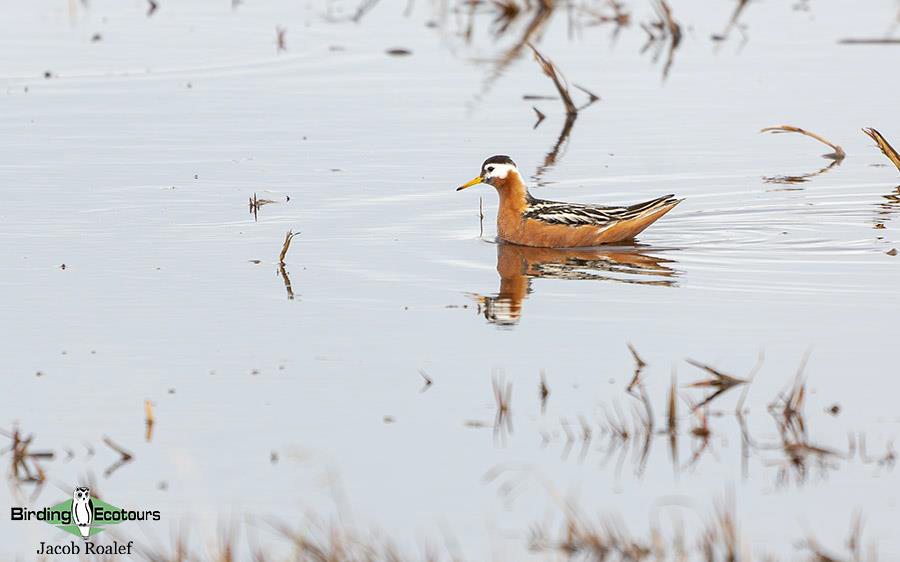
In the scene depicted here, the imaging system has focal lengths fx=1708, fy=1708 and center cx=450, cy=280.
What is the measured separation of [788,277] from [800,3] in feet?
54.9

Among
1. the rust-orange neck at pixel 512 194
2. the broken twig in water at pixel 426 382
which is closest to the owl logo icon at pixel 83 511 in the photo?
the broken twig in water at pixel 426 382

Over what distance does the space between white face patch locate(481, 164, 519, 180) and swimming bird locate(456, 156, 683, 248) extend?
7.2 inches

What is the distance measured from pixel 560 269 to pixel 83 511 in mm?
6083

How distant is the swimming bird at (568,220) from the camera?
44.0 ft

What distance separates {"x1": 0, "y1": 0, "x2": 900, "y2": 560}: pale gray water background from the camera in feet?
24.6

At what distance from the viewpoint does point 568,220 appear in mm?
13445

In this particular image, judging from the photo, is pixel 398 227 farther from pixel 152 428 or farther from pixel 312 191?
pixel 152 428

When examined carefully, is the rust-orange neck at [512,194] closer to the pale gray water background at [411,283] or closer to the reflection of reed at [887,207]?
the pale gray water background at [411,283]

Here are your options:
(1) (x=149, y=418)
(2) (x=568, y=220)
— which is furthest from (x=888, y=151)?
(1) (x=149, y=418)

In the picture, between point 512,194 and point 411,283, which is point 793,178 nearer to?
point 512,194

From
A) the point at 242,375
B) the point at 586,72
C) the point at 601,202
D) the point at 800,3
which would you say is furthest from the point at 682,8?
the point at 242,375

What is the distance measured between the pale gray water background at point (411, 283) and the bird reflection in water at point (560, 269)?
12cm

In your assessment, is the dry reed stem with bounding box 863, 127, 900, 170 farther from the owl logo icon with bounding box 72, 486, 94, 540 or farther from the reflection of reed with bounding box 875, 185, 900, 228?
the owl logo icon with bounding box 72, 486, 94, 540
